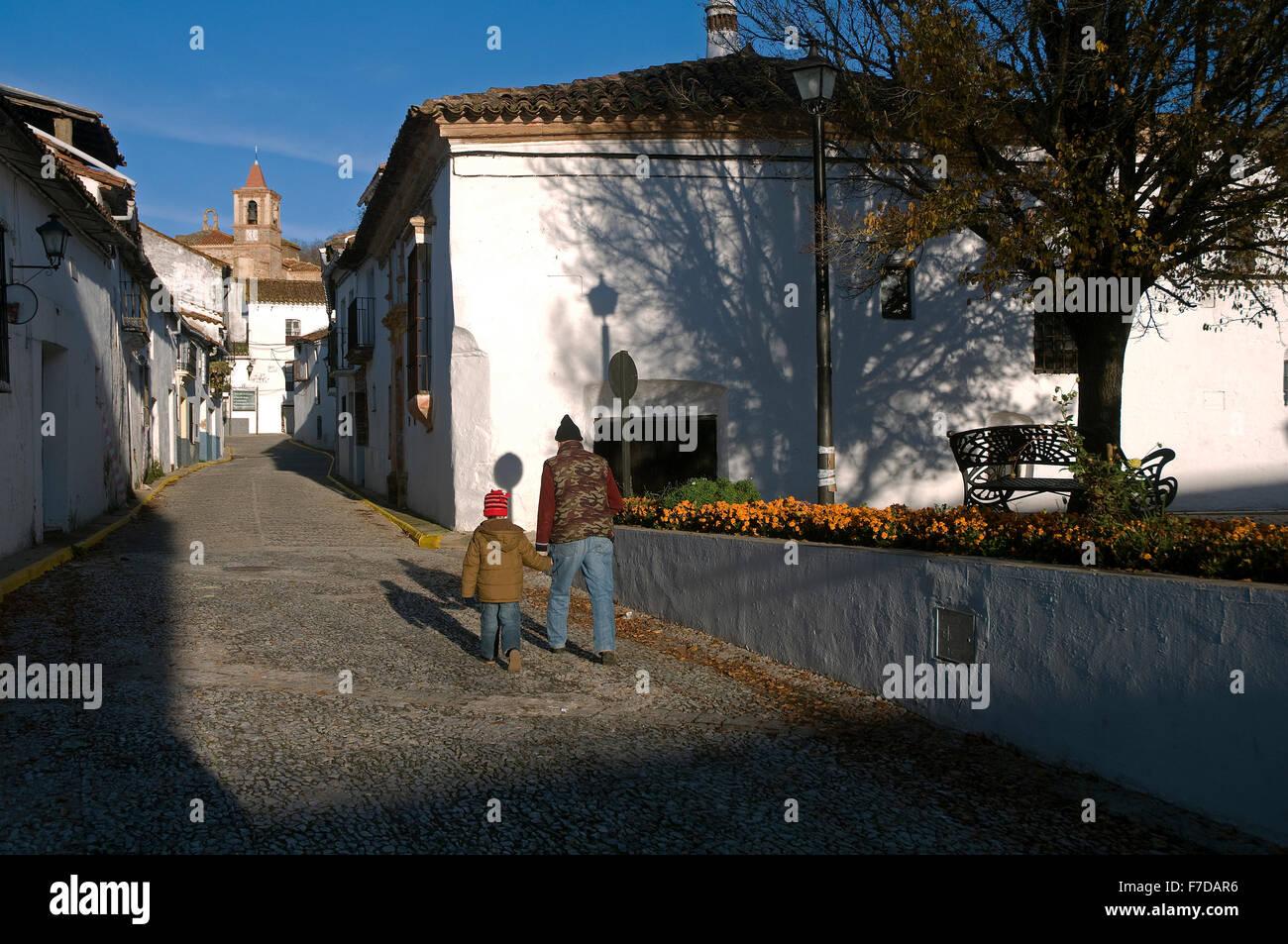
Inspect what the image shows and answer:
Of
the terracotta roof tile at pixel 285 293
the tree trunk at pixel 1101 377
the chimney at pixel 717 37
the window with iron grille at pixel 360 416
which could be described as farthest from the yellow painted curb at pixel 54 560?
the terracotta roof tile at pixel 285 293

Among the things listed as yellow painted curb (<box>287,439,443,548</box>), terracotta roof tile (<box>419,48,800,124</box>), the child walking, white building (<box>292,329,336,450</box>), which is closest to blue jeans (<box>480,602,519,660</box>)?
the child walking

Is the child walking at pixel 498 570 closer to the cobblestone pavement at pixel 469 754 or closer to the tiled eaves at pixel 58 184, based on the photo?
the cobblestone pavement at pixel 469 754

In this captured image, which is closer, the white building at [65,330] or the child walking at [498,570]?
the child walking at [498,570]

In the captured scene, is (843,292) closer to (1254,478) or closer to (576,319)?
(576,319)

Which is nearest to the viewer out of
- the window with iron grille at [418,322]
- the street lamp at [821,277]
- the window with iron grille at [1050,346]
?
the street lamp at [821,277]

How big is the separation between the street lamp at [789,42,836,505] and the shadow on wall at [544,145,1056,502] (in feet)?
19.5

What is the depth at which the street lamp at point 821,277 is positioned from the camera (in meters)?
8.54

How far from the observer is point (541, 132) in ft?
46.6

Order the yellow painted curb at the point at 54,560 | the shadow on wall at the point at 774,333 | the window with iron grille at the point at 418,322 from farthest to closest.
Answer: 1. the window with iron grille at the point at 418,322
2. the shadow on wall at the point at 774,333
3. the yellow painted curb at the point at 54,560

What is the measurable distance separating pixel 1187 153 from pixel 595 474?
5.37 m

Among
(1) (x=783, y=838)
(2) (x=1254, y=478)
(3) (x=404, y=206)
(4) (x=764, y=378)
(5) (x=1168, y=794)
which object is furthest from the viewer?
(3) (x=404, y=206)

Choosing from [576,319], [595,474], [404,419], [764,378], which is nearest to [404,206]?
[404,419]

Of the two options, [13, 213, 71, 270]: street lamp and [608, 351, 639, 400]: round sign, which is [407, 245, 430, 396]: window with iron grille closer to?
[608, 351, 639, 400]: round sign

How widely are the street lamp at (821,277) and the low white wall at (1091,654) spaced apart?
5.16ft
